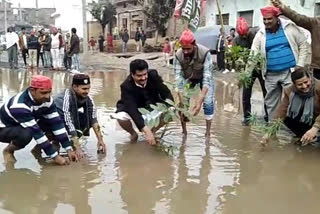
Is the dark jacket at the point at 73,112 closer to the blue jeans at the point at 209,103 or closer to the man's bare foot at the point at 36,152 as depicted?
the man's bare foot at the point at 36,152

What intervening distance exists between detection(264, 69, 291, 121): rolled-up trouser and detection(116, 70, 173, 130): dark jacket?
4.63 feet

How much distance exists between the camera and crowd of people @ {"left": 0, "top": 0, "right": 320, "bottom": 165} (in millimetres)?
5039

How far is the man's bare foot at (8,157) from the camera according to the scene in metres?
5.29

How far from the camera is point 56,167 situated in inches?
200

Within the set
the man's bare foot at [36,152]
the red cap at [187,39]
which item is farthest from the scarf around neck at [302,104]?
the man's bare foot at [36,152]

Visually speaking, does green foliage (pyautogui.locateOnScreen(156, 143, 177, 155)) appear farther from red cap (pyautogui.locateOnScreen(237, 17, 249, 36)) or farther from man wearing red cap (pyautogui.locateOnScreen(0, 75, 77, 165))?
red cap (pyautogui.locateOnScreen(237, 17, 249, 36))

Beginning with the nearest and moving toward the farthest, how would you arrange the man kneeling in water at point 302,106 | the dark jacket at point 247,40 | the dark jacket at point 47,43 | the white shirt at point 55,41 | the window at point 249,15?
the man kneeling in water at point 302,106
the dark jacket at point 247,40
the white shirt at point 55,41
the dark jacket at point 47,43
the window at point 249,15

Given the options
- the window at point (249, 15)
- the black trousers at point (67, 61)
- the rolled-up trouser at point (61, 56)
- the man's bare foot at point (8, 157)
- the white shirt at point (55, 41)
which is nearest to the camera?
the man's bare foot at point (8, 157)

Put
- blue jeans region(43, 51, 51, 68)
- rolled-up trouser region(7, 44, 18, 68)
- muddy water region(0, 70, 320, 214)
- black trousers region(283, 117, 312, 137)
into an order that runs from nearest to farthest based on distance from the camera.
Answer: muddy water region(0, 70, 320, 214) < black trousers region(283, 117, 312, 137) < rolled-up trouser region(7, 44, 18, 68) < blue jeans region(43, 51, 51, 68)

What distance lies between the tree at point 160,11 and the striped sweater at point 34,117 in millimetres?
27001

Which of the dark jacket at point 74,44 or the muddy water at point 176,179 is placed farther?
the dark jacket at point 74,44

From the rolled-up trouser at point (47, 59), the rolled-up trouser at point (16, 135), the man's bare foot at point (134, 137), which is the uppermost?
the rolled-up trouser at point (16, 135)

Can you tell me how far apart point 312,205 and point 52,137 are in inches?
110

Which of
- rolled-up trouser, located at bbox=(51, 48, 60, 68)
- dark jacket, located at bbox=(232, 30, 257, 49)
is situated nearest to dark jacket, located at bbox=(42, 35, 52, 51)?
rolled-up trouser, located at bbox=(51, 48, 60, 68)
